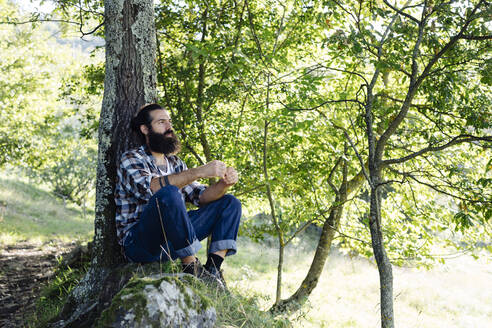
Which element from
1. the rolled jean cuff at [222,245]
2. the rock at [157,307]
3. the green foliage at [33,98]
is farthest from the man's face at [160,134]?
the green foliage at [33,98]

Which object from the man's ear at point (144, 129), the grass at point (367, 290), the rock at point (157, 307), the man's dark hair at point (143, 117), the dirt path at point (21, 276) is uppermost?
the man's dark hair at point (143, 117)

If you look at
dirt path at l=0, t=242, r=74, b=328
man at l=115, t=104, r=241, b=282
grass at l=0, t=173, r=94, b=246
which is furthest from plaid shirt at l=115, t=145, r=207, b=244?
grass at l=0, t=173, r=94, b=246

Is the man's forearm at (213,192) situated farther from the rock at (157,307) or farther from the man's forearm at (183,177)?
the rock at (157,307)

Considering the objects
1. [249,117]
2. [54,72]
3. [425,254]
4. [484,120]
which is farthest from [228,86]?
[54,72]

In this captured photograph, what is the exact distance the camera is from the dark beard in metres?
3.71

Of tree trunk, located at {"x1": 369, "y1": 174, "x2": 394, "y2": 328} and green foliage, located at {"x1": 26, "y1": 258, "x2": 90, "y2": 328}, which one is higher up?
tree trunk, located at {"x1": 369, "y1": 174, "x2": 394, "y2": 328}

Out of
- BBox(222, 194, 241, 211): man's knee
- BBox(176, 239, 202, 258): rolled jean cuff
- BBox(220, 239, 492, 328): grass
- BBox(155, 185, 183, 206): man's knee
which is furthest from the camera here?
BBox(220, 239, 492, 328): grass

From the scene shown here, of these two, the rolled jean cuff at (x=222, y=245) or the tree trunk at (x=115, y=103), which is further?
the tree trunk at (x=115, y=103)

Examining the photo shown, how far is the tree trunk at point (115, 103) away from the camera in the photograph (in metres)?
3.80

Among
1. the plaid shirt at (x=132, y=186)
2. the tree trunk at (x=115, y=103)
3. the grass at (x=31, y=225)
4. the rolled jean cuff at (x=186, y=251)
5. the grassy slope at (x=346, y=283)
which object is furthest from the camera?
the grass at (x=31, y=225)

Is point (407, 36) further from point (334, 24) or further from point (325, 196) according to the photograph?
point (325, 196)

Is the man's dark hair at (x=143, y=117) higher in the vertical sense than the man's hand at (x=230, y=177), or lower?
higher

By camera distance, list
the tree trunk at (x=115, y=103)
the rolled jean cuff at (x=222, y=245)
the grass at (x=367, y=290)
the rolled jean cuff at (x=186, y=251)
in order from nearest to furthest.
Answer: the rolled jean cuff at (x=186, y=251) < the rolled jean cuff at (x=222, y=245) < the tree trunk at (x=115, y=103) < the grass at (x=367, y=290)

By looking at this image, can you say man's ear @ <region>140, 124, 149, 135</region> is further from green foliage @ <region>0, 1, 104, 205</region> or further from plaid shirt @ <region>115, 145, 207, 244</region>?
green foliage @ <region>0, 1, 104, 205</region>
